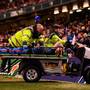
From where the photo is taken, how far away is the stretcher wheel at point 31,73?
17641 mm

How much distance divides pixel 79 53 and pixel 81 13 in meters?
10.6

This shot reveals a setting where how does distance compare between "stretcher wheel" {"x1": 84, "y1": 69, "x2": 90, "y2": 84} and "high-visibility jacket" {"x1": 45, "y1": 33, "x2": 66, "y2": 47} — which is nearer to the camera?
"stretcher wheel" {"x1": 84, "y1": 69, "x2": 90, "y2": 84}

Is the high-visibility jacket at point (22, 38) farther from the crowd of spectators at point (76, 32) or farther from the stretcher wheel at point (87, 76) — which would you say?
the stretcher wheel at point (87, 76)

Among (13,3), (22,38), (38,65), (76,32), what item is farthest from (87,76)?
(13,3)

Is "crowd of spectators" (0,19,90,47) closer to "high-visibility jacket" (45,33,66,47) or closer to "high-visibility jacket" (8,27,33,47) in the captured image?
"high-visibility jacket" (45,33,66,47)

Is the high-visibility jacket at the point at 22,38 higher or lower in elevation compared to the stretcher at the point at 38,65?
higher

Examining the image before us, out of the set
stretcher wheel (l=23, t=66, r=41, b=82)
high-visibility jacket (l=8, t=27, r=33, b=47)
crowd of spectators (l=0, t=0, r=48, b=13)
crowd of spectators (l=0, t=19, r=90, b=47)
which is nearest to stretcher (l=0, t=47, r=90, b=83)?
stretcher wheel (l=23, t=66, r=41, b=82)

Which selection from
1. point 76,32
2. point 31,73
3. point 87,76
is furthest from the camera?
point 76,32

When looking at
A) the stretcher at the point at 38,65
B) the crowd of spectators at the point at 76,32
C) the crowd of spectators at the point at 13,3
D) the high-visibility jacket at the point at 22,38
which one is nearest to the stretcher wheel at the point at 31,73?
the stretcher at the point at 38,65

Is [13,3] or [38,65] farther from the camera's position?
[13,3]

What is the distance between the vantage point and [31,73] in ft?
58.0

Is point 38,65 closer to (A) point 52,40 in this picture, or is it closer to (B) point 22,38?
(A) point 52,40

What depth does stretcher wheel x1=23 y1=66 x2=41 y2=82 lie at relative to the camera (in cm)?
1764

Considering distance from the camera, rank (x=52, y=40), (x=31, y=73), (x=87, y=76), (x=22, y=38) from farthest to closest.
→ (x=22, y=38), (x=52, y=40), (x=31, y=73), (x=87, y=76)
